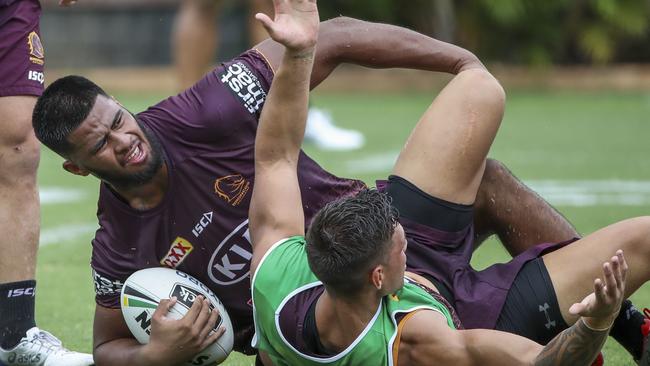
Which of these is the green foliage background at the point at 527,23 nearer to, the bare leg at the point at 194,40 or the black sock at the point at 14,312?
the bare leg at the point at 194,40

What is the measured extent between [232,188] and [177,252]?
1.01 feet

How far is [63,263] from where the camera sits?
6.34 metres

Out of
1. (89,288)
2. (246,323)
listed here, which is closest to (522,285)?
(246,323)

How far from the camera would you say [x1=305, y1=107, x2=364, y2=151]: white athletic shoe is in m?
10.0

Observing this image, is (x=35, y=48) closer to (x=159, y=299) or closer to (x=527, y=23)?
(x=159, y=299)

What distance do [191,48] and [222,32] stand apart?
5165mm

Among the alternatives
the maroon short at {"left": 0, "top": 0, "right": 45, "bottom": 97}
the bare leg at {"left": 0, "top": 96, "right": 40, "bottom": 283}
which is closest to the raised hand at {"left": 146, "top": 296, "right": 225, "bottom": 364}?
the bare leg at {"left": 0, "top": 96, "right": 40, "bottom": 283}

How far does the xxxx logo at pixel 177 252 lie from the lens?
424cm

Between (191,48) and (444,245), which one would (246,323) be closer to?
(444,245)

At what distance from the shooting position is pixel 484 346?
11.3 ft

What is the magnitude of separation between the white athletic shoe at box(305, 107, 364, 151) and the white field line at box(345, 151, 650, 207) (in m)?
1.22

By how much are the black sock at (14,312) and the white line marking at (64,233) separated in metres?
2.25

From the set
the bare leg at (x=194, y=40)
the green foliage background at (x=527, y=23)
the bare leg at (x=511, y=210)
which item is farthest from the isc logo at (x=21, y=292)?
the green foliage background at (x=527, y=23)

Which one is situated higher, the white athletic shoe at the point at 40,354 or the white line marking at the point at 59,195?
the white athletic shoe at the point at 40,354
